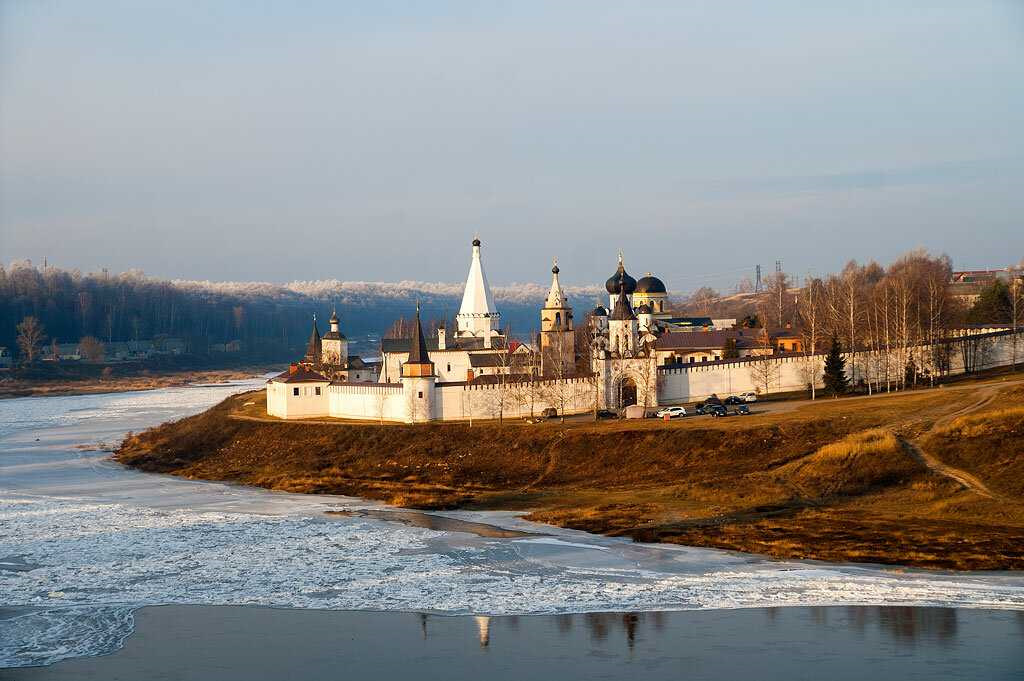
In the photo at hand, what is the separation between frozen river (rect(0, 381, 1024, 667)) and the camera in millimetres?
19984

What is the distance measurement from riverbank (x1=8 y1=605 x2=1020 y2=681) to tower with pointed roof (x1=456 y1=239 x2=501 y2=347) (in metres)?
34.2

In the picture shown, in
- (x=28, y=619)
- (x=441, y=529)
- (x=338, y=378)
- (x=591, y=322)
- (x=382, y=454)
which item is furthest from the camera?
(x=591, y=322)

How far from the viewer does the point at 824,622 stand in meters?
18.7

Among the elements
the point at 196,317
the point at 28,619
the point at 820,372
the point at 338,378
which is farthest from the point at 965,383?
the point at 196,317

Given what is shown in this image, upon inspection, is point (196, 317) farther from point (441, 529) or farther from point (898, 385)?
point (441, 529)

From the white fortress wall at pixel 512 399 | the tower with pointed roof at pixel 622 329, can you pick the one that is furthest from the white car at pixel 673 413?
the tower with pointed roof at pixel 622 329

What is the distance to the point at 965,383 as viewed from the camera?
139 feet

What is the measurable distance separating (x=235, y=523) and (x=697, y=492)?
11.5 meters

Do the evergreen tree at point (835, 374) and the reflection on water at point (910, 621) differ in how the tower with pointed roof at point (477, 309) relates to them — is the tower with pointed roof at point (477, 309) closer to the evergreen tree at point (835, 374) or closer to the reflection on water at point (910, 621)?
the evergreen tree at point (835, 374)

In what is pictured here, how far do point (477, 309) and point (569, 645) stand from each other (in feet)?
122

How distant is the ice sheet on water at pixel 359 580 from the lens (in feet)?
65.3

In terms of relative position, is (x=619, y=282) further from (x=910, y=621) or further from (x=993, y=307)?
(x=910, y=621)

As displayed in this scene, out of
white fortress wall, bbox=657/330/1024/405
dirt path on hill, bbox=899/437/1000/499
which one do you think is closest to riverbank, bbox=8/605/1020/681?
dirt path on hill, bbox=899/437/1000/499

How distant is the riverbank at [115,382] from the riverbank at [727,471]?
138 ft
